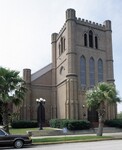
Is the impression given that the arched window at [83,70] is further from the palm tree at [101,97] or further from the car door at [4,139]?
the car door at [4,139]

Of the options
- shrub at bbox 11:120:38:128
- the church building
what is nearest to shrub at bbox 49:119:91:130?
the church building

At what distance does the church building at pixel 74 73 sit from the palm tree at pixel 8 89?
17.5 metres

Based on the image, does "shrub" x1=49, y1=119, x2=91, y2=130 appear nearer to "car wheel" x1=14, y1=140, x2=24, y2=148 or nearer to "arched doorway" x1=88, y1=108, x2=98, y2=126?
"arched doorway" x1=88, y1=108, x2=98, y2=126

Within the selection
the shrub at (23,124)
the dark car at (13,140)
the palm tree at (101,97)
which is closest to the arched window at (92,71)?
the shrub at (23,124)

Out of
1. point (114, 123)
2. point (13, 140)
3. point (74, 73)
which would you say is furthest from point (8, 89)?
point (114, 123)

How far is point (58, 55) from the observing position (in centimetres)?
5288

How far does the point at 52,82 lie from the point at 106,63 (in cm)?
1153

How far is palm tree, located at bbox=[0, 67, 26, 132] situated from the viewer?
24.3 meters

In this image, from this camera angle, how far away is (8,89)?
82.5ft

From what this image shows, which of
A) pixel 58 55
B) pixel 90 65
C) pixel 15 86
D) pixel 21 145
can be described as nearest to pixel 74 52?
pixel 90 65

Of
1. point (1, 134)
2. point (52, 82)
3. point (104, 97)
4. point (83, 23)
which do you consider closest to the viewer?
point (1, 134)

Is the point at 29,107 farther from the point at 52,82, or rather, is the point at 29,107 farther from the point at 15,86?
the point at 15,86

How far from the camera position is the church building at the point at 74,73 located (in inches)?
1748

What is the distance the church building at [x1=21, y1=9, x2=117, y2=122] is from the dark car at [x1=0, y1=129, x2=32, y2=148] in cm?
2357
